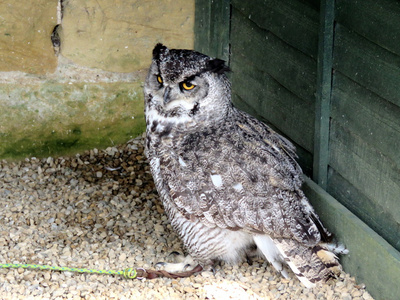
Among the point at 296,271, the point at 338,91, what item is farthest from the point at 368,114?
the point at 296,271

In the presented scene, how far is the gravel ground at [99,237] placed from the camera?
2807 mm

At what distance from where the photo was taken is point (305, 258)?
2.79 m

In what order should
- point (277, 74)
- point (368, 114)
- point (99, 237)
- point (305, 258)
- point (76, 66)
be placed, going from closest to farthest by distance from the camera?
point (368, 114) → point (305, 258) → point (99, 237) → point (277, 74) → point (76, 66)

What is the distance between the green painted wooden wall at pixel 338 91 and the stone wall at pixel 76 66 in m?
0.69

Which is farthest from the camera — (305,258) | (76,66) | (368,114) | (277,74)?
(76,66)

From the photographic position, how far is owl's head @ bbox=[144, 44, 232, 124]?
2.83 m

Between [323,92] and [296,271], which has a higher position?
[323,92]

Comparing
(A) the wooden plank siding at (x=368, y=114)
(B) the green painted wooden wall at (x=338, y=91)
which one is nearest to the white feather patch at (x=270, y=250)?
(B) the green painted wooden wall at (x=338, y=91)

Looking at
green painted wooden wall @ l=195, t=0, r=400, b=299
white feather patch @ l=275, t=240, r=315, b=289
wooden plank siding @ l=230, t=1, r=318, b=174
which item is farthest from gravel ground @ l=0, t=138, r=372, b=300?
wooden plank siding @ l=230, t=1, r=318, b=174

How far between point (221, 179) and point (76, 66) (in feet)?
5.52

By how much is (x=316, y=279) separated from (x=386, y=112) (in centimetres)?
87

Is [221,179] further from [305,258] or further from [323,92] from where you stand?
[323,92]

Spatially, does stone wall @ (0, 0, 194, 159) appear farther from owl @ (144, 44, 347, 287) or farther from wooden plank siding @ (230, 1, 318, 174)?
owl @ (144, 44, 347, 287)

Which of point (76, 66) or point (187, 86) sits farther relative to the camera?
point (76, 66)
